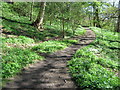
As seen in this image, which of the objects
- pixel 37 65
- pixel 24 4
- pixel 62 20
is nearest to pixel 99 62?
pixel 37 65

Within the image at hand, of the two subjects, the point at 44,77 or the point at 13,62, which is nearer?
the point at 44,77

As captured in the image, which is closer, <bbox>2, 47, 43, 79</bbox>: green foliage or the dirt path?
the dirt path

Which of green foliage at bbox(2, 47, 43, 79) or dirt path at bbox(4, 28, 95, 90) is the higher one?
green foliage at bbox(2, 47, 43, 79)

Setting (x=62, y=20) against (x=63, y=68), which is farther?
(x=62, y=20)

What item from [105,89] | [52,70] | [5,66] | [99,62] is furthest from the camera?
[99,62]

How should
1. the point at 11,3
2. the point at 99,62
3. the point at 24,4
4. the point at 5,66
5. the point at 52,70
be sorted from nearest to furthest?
the point at 5,66, the point at 52,70, the point at 99,62, the point at 24,4, the point at 11,3

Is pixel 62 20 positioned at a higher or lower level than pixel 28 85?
higher

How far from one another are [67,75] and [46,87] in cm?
152

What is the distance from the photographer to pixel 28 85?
16.1ft

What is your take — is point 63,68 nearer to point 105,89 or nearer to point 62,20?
point 105,89

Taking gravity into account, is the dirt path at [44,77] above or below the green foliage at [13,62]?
below

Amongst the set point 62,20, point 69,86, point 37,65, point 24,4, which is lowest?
point 69,86

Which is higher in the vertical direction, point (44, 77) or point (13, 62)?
point (13, 62)

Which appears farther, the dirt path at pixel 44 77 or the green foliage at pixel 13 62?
the green foliage at pixel 13 62
